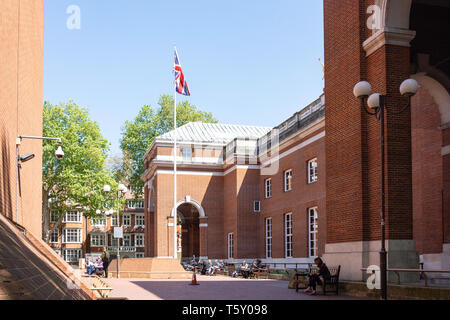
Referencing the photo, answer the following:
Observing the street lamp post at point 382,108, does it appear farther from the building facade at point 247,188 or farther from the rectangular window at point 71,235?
the rectangular window at point 71,235

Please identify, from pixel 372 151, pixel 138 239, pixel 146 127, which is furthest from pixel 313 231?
pixel 138 239

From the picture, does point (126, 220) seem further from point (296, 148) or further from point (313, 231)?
point (313, 231)

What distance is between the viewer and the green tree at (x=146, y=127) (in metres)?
62.4

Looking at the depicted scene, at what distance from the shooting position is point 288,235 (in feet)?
118

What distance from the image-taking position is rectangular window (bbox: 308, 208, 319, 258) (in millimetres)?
31359

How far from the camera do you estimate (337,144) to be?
16.2m

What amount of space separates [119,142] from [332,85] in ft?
164

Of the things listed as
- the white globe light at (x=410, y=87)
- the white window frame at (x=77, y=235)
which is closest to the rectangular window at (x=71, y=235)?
the white window frame at (x=77, y=235)

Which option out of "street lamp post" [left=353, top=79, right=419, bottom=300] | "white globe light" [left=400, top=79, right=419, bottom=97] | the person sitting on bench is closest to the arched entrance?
the person sitting on bench

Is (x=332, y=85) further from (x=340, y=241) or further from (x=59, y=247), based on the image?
(x=59, y=247)

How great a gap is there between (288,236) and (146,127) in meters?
31.5

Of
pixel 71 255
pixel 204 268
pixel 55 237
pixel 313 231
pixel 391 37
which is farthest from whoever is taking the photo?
pixel 55 237

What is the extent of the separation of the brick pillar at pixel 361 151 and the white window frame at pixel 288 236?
19.3 m

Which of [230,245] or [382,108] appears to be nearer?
A: [382,108]
